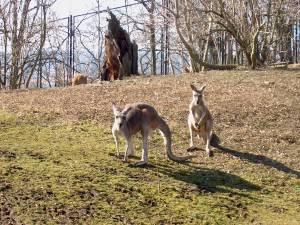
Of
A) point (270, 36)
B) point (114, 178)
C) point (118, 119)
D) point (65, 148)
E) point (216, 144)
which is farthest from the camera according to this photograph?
point (270, 36)

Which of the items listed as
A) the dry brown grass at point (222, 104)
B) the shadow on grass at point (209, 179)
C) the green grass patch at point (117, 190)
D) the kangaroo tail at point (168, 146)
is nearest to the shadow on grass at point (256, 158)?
the dry brown grass at point (222, 104)

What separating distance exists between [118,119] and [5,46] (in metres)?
15.9

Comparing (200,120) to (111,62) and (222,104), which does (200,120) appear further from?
(111,62)

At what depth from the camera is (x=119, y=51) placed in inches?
619

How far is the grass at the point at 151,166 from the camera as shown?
5496 mm

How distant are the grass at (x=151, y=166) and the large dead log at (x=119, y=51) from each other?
Result: 3.78 m

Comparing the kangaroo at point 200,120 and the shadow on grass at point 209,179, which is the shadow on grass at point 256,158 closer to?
the kangaroo at point 200,120

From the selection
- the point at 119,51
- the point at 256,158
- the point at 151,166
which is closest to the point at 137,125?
the point at 151,166

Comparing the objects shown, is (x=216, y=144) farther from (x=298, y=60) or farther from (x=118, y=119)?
(x=298, y=60)

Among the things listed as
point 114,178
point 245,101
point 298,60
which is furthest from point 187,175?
point 298,60

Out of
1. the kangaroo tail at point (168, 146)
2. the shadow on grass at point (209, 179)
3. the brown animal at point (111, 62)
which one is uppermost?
the brown animal at point (111, 62)

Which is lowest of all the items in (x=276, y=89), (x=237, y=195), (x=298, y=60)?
(x=237, y=195)

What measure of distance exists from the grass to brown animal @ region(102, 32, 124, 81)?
3828 mm

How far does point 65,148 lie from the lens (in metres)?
7.45
